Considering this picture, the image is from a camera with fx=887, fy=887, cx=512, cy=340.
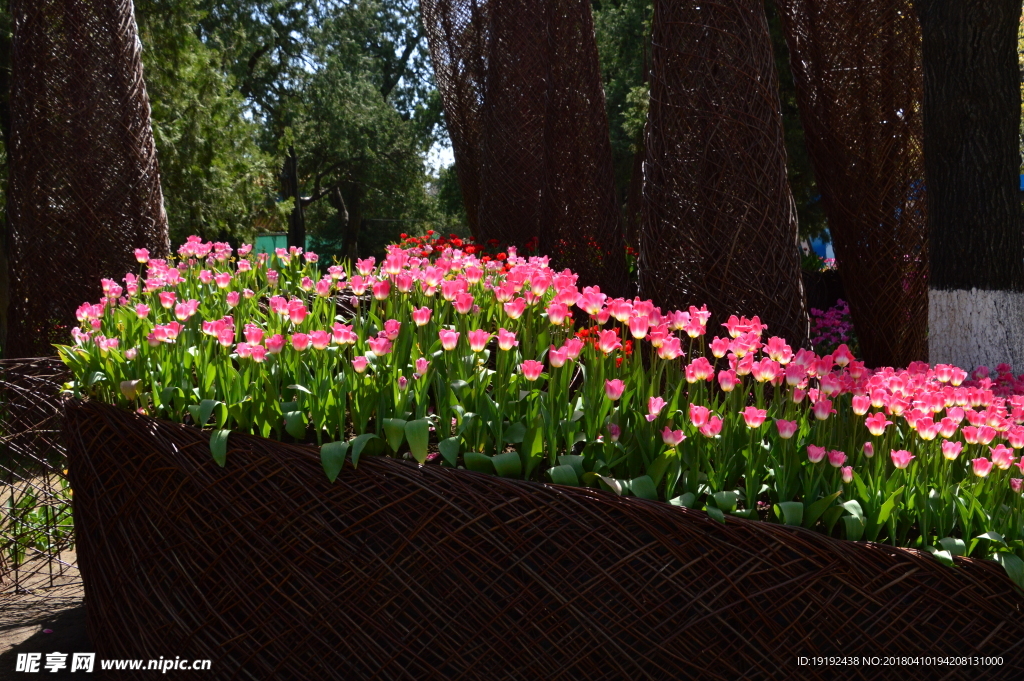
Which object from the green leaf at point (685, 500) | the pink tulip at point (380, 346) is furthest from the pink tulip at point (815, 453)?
the pink tulip at point (380, 346)

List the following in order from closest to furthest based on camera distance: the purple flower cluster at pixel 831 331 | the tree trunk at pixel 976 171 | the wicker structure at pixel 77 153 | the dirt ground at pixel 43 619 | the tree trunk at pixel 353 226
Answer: the dirt ground at pixel 43 619 → the tree trunk at pixel 976 171 → the wicker structure at pixel 77 153 → the purple flower cluster at pixel 831 331 → the tree trunk at pixel 353 226

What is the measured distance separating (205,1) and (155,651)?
1914 centimetres

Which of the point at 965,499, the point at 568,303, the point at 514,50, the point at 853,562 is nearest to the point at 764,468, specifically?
the point at 853,562

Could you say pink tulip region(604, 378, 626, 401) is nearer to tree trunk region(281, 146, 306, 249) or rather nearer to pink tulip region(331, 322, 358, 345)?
pink tulip region(331, 322, 358, 345)

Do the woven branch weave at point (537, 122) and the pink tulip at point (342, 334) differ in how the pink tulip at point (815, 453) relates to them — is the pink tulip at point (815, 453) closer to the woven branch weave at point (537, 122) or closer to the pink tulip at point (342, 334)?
the pink tulip at point (342, 334)

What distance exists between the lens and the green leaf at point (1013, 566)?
2.36 m

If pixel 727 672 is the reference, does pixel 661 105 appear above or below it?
above

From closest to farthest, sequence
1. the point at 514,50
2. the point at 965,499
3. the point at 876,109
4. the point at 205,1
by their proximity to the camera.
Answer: the point at 965,499 → the point at 876,109 → the point at 514,50 → the point at 205,1

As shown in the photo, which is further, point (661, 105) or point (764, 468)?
point (661, 105)

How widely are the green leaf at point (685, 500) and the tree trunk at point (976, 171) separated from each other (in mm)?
3212

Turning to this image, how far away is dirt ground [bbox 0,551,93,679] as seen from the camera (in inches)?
139

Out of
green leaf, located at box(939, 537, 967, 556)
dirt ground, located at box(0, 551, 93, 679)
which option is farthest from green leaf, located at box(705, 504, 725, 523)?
dirt ground, located at box(0, 551, 93, 679)

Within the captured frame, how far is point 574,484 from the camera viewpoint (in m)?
2.41

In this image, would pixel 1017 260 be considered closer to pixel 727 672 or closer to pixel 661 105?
pixel 661 105
